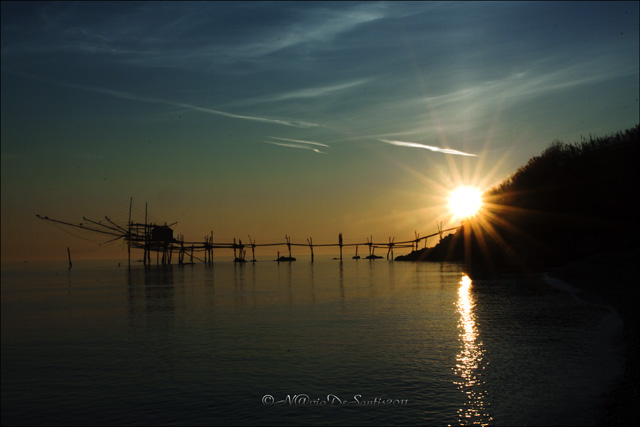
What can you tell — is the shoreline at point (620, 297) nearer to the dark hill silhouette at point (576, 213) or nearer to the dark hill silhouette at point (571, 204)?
the dark hill silhouette at point (576, 213)

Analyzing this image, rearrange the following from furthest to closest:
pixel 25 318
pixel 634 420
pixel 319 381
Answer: pixel 25 318 < pixel 319 381 < pixel 634 420

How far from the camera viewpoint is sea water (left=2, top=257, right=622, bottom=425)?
10906 millimetres

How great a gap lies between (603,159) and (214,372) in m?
56.4

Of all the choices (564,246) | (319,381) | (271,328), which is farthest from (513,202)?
(319,381)

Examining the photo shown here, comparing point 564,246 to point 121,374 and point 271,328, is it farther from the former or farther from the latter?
point 121,374

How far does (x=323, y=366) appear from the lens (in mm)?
14945

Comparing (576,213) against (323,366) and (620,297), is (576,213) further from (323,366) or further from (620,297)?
(323,366)

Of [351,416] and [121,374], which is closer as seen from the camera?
[351,416]

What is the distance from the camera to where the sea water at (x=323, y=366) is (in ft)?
35.8

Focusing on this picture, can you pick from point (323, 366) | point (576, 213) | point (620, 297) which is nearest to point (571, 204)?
point (576, 213)

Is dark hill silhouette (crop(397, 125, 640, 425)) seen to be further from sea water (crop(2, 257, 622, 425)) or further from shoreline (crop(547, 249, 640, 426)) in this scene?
sea water (crop(2, 257, 622, 425))

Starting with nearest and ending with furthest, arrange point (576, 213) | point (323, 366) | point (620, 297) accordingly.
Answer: point (323, 366), point (620, 297), point (576, 213)

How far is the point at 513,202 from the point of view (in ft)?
247

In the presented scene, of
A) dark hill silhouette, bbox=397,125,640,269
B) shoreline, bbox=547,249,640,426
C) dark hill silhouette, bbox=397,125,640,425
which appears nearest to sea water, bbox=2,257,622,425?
shoreline, bbox=547,249,640,426
